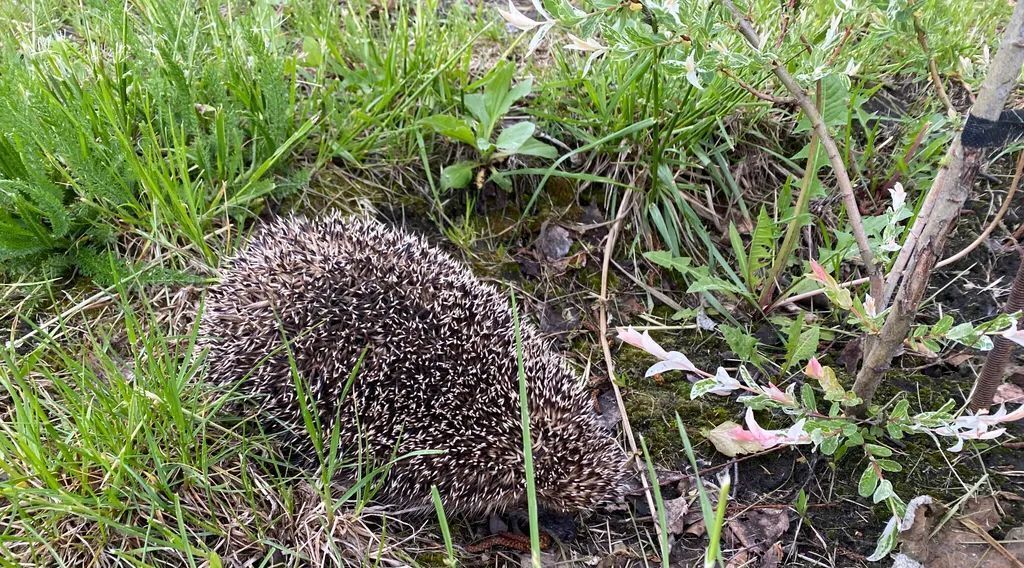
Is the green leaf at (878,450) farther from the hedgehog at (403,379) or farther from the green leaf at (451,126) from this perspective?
the green leaf at (451,126)

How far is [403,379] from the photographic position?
3.19 m

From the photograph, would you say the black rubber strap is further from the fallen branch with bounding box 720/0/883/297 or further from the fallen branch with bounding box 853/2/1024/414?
the fallen branch with bounding box 720/0/883/297

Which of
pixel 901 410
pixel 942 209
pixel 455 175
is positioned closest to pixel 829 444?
pixel 901 410

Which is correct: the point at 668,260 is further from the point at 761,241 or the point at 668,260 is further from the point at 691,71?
the point at 691,71

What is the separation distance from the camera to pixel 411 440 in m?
3.22

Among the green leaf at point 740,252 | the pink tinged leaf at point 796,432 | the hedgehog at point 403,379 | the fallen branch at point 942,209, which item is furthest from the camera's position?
the green leaf at point 740,252

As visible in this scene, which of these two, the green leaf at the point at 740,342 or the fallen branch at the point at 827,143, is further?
the green leaf at the point at 740,342

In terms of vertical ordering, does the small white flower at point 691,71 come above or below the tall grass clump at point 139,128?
above

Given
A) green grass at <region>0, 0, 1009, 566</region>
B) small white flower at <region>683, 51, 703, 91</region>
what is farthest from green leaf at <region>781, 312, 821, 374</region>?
small white flower at <region>683, 51, 703, 91</region>

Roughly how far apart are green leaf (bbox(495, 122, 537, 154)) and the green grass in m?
0.18

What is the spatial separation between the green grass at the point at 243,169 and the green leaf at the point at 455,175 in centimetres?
14

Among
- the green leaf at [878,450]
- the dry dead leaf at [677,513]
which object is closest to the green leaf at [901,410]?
the green leaf at [878,450]

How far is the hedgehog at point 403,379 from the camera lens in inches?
126

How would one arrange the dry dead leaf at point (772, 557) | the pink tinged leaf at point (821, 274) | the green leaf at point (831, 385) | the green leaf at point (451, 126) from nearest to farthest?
the pink tinged leaf at point (821, 274)
the green leaf at point (831, 385)
the dry dead leaf at point (772, 557)
the green leaf at point (451, 126)
